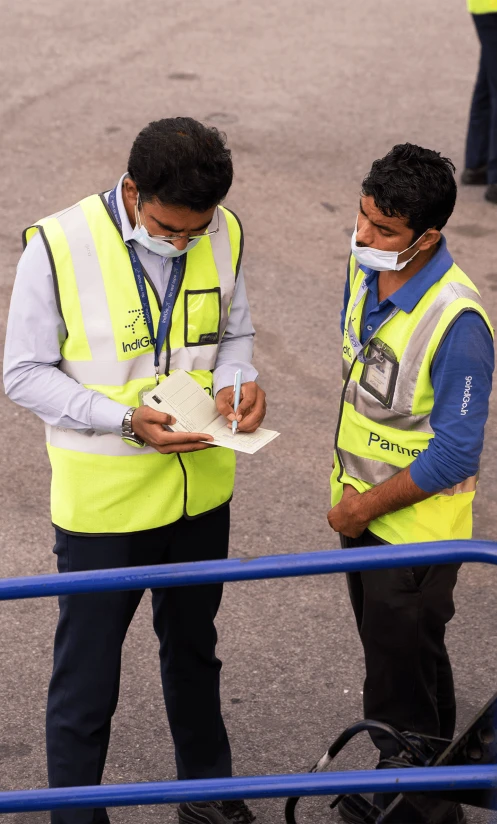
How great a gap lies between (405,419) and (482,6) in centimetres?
530

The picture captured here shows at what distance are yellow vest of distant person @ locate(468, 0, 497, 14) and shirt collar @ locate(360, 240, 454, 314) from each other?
502cm

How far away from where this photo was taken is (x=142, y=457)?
10.2 ft

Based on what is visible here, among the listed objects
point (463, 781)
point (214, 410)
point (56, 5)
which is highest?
point (214, 410)

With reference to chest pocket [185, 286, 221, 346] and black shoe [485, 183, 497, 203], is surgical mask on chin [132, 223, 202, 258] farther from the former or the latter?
black shoe [485, 183, 497, 203]

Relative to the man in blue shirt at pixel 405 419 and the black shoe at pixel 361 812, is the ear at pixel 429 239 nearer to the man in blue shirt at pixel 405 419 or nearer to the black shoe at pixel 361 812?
the man in blue shirt at pixel 405 419

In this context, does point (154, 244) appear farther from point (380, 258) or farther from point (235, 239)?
point (380, 258)

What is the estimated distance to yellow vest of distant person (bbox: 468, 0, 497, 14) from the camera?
294 inches

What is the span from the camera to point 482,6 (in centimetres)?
754

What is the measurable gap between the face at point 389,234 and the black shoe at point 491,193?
5190 millimetres

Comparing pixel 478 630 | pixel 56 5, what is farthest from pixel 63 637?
pixel 56 5

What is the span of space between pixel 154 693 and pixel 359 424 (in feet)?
4.81

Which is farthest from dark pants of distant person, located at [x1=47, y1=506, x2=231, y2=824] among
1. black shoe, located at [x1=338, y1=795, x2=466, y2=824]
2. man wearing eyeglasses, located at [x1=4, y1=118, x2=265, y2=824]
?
black shoe, located at [x1=338, y1=795, x2=466, y2=824]

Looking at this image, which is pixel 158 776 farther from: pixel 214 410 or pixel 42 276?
pixel 42 276

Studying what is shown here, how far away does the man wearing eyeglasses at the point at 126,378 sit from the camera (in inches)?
115
